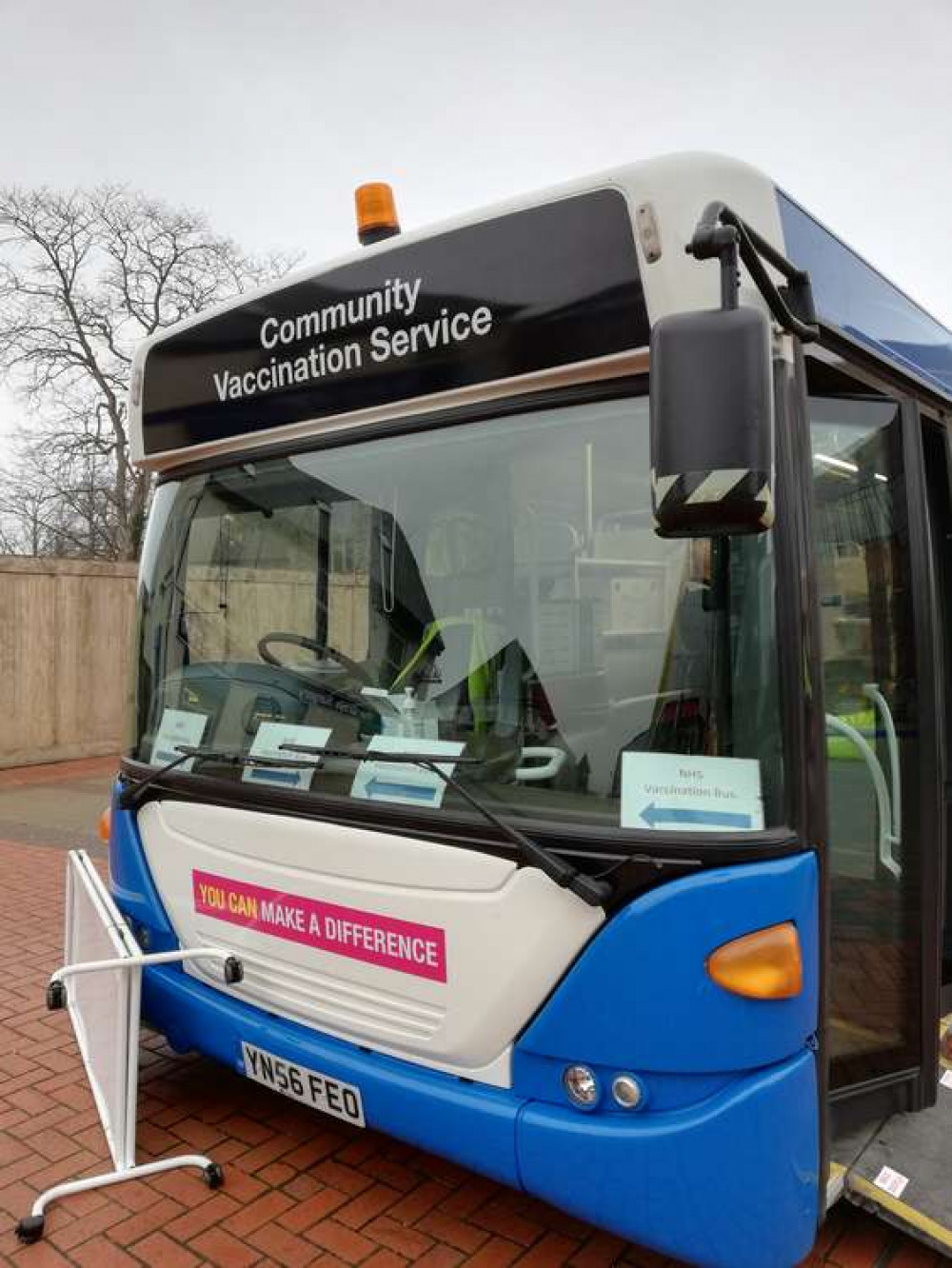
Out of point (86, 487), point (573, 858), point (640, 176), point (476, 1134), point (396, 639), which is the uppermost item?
point (86, 487)

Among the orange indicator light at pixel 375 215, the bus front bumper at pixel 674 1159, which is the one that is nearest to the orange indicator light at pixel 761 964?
the bus front bumper at pixel 674 1159

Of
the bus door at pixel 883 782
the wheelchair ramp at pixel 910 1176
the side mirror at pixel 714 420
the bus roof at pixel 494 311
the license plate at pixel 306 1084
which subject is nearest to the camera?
the side mirror at pixel 714 420

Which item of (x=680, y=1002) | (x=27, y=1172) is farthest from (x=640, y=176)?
(x=27, y=1172)

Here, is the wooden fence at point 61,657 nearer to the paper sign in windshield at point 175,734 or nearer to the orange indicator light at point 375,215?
the paper sign in windshield at point 175,734

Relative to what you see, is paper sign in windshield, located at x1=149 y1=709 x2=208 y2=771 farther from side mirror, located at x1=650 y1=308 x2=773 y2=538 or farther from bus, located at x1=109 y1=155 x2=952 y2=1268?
side mirror, located at x1=650 y1=308 x2=773 y2=538

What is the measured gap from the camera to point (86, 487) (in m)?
21.2

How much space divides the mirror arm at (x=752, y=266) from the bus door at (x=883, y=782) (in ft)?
1.21

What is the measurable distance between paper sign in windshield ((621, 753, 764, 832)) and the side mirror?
22.2 inches

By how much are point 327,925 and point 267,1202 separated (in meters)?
0.84

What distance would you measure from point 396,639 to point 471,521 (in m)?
0.38

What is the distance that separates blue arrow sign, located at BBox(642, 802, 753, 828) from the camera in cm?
211

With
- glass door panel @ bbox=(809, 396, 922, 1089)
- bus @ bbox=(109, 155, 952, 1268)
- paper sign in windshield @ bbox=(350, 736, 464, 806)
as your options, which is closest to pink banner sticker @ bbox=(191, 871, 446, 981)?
bus @ bbox=(109, 155, 952, 1268)

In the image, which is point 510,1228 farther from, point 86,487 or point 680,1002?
point 86,487

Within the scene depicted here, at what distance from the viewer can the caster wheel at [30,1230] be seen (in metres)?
2.57
